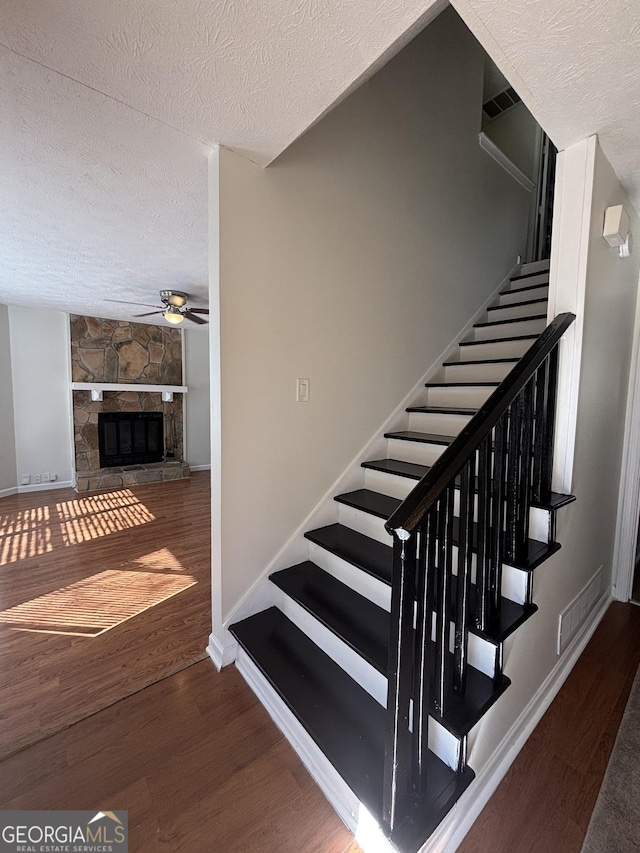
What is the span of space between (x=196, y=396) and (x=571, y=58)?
5.98m

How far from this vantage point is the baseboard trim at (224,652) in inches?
69.4

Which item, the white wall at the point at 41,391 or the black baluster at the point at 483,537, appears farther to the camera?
the white wall at the point at 41,391

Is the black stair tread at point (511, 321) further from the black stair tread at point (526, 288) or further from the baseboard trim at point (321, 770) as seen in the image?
the baseboard trim at point (321, 770)

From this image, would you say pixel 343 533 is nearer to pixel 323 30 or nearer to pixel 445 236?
pixel 323 30

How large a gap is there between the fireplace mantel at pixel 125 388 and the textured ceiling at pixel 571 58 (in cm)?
557

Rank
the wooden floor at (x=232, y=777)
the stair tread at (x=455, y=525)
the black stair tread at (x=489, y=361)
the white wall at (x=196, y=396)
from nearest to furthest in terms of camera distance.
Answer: the wooden floor at (x=232, y=777)
the stair tread at (x=455, y=525)
the black stair tread at (x=489, y=361)
the white wall at (x=196, y=396)

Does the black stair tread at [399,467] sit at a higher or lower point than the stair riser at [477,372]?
lower

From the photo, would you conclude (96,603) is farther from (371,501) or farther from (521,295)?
(521,295)

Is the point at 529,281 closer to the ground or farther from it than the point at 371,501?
farther from it

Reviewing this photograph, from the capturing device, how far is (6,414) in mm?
4621

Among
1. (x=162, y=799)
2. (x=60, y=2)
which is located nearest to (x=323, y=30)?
(x=60, y=2)

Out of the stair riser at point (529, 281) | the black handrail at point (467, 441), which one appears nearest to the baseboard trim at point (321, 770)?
the black handrail at point (467, 441)

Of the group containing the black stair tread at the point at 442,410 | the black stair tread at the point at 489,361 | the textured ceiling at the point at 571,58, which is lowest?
the black stair tread at the point at 442,410

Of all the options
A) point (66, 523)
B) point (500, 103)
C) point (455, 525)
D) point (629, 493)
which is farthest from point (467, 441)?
point (500, 103)
